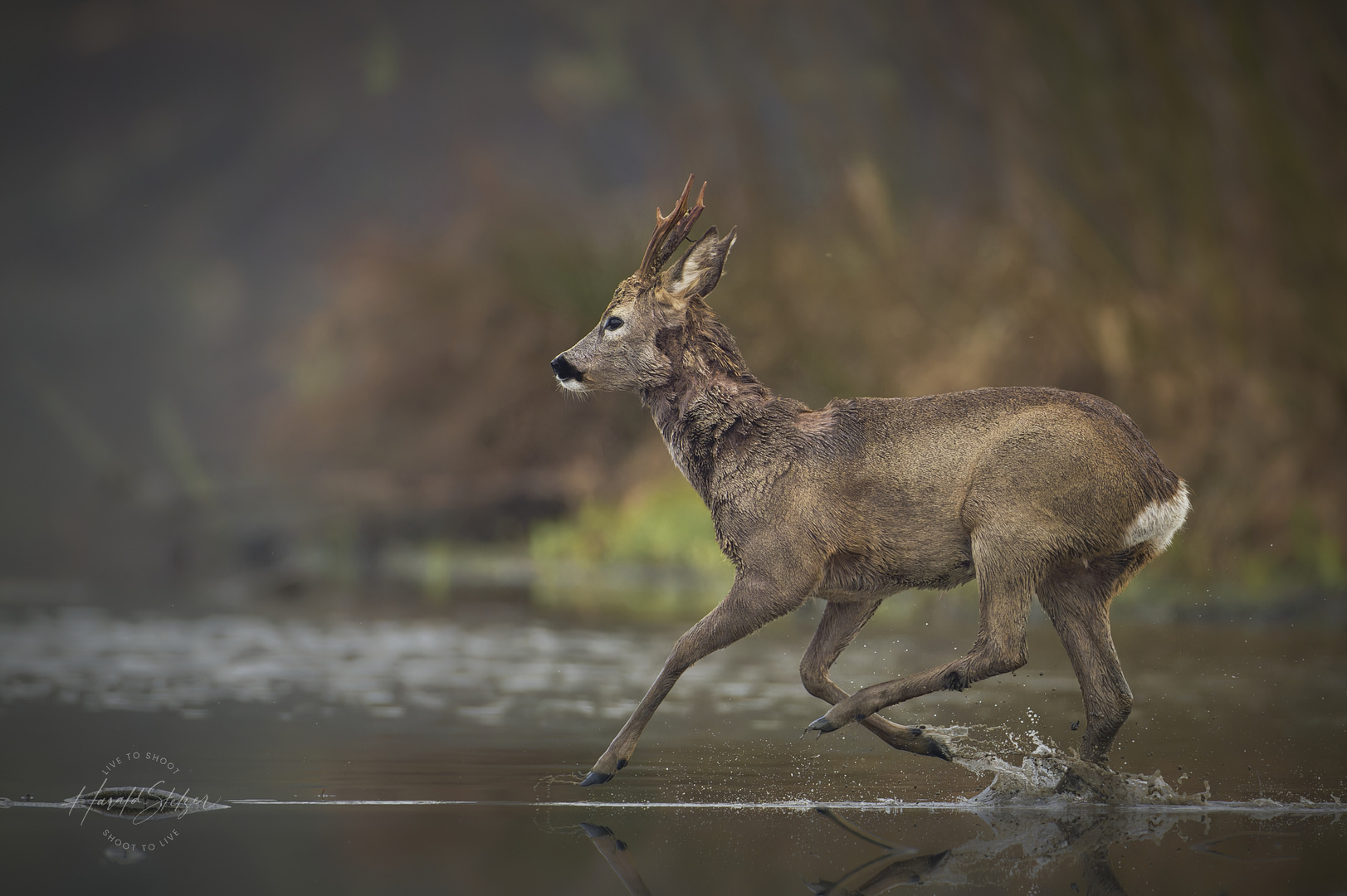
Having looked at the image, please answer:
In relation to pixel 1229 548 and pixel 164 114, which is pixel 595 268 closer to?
pixel 1229 548

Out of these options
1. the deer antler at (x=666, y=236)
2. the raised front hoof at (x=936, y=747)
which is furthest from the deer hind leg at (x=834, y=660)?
the deer antler at (x=666, y=236)

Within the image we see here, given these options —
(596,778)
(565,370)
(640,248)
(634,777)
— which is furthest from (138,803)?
(640,248)

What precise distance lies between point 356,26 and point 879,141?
1679 centimetres

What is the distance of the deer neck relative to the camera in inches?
229

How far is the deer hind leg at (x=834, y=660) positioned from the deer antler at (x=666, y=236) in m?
1.72

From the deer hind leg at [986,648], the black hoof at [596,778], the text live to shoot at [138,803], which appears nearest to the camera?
the text live to shoot at [138,803]

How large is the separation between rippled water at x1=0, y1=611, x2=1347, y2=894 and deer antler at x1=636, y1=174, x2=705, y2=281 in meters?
2.27

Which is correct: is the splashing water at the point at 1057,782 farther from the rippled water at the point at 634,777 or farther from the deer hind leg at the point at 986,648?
the deer hind leg at the point at 986,648

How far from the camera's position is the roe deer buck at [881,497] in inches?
209

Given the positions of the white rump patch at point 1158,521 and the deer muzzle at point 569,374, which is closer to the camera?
the white rump patch at point 1158,521

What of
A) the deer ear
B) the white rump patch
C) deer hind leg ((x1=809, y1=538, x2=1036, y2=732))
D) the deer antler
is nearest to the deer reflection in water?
deer hind leg ((x1=809, y1=538, x2=1036, y2=732))

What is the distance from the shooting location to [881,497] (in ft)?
18.1

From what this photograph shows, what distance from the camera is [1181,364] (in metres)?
16.5

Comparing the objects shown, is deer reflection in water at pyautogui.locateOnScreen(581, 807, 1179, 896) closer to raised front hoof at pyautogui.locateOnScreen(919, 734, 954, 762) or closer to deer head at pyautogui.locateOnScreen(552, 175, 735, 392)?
raised front hoof at pyautogui.locateOnScreen(919, 734, 954, 762)
